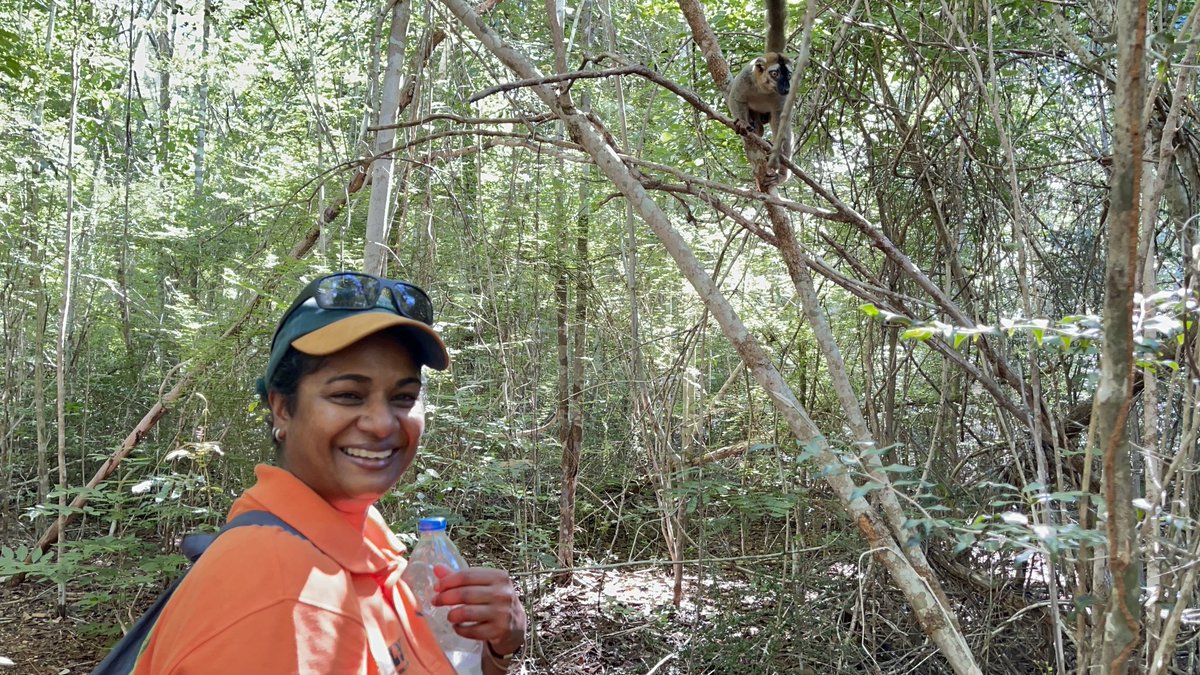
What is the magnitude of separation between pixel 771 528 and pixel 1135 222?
4.42 m

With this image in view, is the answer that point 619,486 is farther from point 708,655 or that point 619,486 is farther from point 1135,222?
point 1135,222

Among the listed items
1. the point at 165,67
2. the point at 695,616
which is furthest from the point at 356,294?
the point at 165,67

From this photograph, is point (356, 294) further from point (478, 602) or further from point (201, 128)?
point (201, 128)

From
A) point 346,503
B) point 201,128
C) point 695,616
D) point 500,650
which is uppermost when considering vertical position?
point 201,128

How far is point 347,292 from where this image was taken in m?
1.16

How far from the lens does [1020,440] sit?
10.7 ft

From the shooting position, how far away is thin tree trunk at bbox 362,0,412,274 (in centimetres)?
321

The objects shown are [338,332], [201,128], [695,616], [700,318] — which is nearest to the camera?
[338,332]

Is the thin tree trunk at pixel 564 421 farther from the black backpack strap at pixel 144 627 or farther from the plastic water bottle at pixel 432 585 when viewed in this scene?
the black backpack strap at pixel 144 627

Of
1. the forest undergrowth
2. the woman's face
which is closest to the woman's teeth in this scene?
the woman's face

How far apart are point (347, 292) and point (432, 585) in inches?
17.8


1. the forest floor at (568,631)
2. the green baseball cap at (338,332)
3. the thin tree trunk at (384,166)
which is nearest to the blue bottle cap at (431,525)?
the green baseball cap at (338,332)

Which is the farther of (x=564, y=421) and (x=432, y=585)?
(x=564, y=421)

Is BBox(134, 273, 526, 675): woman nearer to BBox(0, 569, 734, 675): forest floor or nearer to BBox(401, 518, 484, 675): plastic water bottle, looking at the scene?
BBox(401, 518, 484, 675): plastic water bottle
